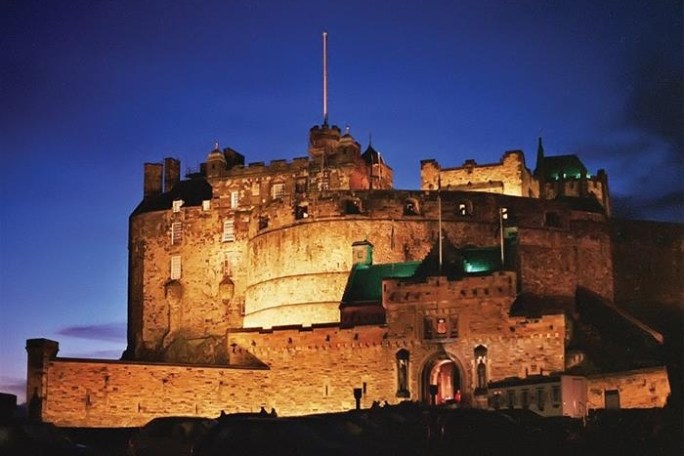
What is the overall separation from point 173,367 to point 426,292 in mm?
11207

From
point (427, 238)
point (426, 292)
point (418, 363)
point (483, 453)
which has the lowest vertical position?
point (483, 453)

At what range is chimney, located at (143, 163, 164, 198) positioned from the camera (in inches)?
2906

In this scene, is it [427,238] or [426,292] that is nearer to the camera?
[426,292]

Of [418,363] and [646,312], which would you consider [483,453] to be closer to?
[418,363]

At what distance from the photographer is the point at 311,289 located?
59.8 m

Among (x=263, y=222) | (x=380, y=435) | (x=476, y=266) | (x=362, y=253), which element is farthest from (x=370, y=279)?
(x=380, y=435)

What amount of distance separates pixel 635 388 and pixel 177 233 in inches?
1311

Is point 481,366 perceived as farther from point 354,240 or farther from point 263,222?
point 263,222

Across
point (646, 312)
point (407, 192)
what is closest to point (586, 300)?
point (646, 312)

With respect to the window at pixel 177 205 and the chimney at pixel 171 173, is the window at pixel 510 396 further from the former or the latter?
the chimney at pixel 171 173

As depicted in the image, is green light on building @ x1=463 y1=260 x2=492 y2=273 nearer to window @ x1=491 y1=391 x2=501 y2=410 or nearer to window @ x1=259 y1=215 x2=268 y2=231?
window @ x1=491 y1=391 x2=501 y2=410

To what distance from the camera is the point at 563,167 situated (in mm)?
85625

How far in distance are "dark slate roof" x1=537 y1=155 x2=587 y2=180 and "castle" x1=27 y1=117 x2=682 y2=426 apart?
1.61 ft

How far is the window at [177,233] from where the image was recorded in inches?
2670
